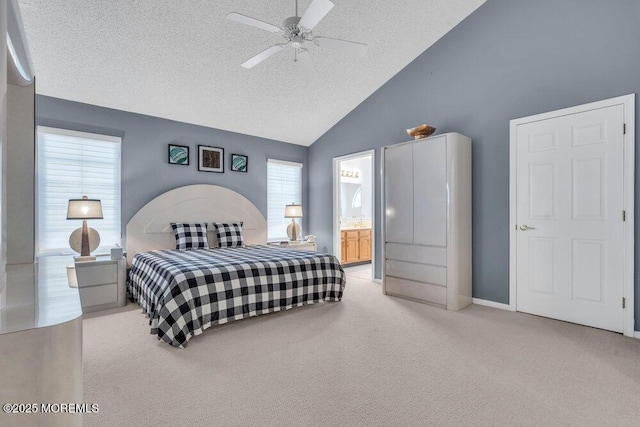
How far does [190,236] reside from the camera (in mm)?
A: 4395

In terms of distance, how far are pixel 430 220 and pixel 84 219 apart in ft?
12.6

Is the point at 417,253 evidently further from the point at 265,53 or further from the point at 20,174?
the point at 20,174

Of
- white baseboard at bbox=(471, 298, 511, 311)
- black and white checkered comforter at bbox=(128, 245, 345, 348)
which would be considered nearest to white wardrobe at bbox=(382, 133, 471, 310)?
white baseboard at bbox=(471, 298, 511, 311)

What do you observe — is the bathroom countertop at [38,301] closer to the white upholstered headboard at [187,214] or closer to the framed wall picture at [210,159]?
the white upholstered headboard at [187,214]

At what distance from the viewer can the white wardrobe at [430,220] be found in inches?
140

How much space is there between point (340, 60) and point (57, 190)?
3.72 meters

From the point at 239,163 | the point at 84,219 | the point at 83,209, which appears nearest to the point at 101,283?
the point at 84,219

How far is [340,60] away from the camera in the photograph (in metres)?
4.09

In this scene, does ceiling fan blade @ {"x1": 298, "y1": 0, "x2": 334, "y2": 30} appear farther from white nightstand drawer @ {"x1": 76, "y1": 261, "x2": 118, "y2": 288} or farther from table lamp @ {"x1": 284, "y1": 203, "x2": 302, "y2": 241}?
table lamp @ {"x1": 284, "y1": 203, "x2": 302, "y2": 241}

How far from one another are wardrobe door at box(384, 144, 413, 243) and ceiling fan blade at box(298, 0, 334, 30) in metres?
2.07

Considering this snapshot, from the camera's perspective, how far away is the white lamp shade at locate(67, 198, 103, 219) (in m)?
3.46

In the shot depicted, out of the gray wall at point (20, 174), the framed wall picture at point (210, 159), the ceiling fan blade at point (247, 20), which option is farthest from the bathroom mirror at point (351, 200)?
the gray wall at point (20, 174)

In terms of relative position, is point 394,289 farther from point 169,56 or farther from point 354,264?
point 169,56

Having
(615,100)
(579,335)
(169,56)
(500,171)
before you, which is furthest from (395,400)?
(169,56)
